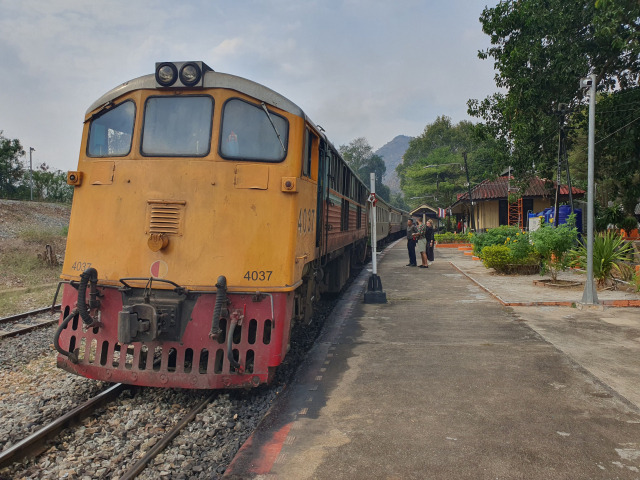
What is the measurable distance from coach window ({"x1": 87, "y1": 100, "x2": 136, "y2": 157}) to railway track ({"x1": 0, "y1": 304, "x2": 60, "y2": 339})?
3.52 metres

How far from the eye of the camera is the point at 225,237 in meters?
4.63

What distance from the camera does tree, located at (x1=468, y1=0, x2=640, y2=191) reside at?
1395cm

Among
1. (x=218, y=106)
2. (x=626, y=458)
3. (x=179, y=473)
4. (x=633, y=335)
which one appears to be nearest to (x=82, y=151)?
(x=218, y=106)

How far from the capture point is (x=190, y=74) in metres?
4.84

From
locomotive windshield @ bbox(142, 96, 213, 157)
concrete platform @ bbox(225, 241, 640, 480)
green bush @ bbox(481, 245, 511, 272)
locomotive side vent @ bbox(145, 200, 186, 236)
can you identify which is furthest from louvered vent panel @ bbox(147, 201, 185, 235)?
green bush @ bbox(481, 245, 511, 272)

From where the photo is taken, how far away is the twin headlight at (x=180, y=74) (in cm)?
482

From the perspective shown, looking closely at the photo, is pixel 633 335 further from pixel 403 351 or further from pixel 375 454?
pixel 375 454

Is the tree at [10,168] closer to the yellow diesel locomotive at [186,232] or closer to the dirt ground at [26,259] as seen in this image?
the dirt ground at [26,259]

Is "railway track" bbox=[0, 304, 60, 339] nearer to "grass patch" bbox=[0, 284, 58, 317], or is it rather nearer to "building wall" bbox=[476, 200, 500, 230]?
"grass patch" bbox=[0, 284, 58, 317]

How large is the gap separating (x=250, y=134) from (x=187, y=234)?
3.97 feet

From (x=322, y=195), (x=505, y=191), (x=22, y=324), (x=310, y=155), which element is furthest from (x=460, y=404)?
(x=505, y=191)

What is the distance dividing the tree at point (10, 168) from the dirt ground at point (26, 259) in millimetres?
8858

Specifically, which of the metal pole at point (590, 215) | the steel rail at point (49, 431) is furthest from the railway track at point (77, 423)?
the metal pole at point (590, 215)

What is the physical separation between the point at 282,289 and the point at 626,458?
9.81 feet
